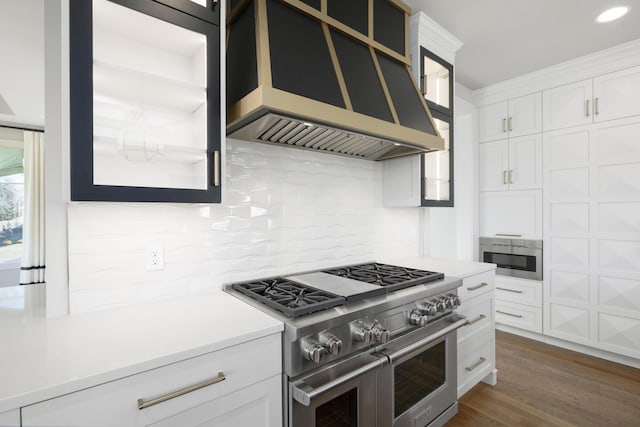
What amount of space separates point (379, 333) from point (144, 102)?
1408 millimetres

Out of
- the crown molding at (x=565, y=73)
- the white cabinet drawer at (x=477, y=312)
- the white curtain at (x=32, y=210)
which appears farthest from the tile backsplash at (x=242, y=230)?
the white curtain at (x=32, y=210)

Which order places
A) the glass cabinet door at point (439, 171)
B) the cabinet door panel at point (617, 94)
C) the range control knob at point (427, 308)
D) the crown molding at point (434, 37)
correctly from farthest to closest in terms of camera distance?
the cabinet door panel at point (617, 94)
the glass cabinet door at point (439, 171)
the crown molding at point (434, 37)
the range control knob at point (427, 308)

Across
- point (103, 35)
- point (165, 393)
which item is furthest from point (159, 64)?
point (165, 393)

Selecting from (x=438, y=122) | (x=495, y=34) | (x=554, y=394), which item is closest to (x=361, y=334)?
(x=438, y=122)

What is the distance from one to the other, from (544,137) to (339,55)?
2.67m

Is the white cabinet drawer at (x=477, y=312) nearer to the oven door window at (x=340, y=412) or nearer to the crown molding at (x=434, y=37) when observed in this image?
the oven door window at (x=340, y=412)

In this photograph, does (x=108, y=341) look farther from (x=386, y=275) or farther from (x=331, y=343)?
(x=386, y=275)

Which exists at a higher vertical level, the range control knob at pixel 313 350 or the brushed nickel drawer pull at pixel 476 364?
the range control knob at pixel 313 350

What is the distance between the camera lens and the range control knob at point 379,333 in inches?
52.9

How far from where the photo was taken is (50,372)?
81cm

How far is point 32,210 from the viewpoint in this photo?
164 inches

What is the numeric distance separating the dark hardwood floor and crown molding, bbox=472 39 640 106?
2654 millimetres

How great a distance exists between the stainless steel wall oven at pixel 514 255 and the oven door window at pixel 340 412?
280cm

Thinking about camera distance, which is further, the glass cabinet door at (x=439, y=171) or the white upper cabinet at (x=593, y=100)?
the white upper cabinet at (x=593, y=100)
